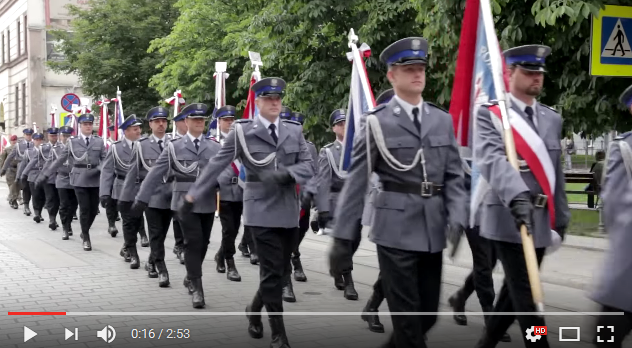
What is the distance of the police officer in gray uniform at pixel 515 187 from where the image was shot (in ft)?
15.2

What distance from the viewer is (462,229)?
4680 millimetres

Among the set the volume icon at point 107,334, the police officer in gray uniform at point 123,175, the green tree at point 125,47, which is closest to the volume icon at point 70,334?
the volume icon at point 107,334

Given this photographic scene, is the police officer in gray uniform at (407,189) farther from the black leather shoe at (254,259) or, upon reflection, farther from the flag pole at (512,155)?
the black leather shoe at (254,259)

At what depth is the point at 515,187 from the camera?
4.43m

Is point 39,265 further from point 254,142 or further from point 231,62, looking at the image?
point 231,62

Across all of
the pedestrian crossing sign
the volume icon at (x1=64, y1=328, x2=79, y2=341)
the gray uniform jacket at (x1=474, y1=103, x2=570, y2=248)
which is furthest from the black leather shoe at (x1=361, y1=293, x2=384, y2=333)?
the pedestrian crossing sign

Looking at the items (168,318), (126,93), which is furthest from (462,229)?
(126,93)

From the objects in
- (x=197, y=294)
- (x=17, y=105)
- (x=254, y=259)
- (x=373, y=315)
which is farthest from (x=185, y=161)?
(x=17, y=105)

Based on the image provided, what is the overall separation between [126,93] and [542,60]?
27.7m

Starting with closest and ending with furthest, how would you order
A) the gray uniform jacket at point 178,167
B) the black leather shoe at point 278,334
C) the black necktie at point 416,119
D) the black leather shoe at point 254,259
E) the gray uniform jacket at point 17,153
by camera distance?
the black necktie at point 416,119 → the black leather shoe at point 278,334 → the gray uniform jacket at point 178,167 → the black leather shoe at point 254,259 → the gray uniform jacket at point 17,153

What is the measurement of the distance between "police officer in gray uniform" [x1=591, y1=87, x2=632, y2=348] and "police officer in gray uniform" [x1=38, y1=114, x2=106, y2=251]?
30.9ft

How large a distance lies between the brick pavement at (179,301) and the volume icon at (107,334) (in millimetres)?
58

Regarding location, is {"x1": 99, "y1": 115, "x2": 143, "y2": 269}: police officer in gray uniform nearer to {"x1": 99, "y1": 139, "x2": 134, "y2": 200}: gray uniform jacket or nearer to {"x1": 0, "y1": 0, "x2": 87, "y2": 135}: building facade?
{"x1": 99, "y1": 139, "x2": 134, "y2": 200}: gray uniform jacket

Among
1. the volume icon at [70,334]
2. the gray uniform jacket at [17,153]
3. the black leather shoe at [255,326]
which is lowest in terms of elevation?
the volume icon at [70,334]
